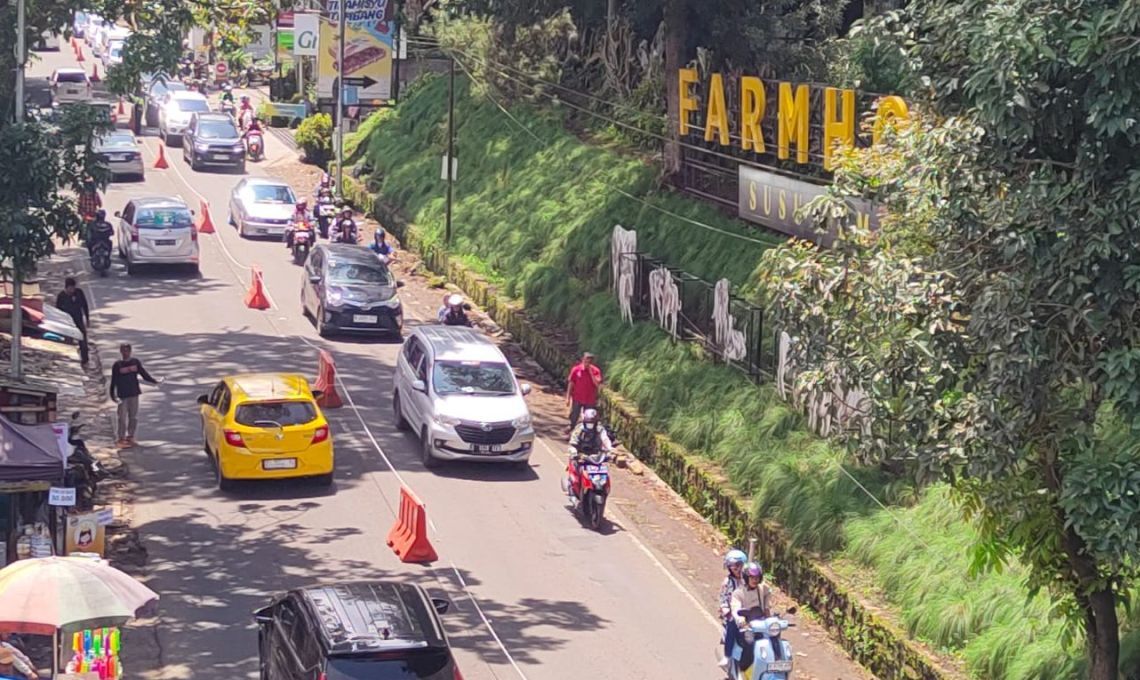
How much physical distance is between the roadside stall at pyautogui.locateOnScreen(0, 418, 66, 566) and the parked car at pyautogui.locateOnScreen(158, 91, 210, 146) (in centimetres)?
4219

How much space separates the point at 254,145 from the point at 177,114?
3.94 metres

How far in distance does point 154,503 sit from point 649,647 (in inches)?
304

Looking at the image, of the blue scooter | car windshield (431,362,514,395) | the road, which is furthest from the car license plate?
the blue scooter

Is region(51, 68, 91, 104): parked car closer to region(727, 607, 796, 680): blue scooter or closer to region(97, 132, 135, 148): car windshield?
region(97, 132, 135, 148): car windshield

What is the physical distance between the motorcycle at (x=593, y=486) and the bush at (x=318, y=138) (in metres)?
35.2

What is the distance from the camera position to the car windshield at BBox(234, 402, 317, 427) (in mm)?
22141

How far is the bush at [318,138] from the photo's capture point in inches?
2176

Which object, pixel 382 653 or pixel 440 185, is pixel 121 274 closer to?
pixel 440 185

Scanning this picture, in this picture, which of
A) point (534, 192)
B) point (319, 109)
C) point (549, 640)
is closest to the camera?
point (549, 640)

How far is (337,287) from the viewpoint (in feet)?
106

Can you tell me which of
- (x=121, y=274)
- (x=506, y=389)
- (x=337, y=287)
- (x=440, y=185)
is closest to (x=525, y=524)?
(x=506, y=389)

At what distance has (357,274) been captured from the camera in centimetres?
3288

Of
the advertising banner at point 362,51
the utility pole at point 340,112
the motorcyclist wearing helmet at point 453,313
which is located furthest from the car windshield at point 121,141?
the motorcyclist wearing helmet at point 453,313

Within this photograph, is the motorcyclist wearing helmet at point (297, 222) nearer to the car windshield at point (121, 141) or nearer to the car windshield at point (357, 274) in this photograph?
the car windshield at point (357, 274)
